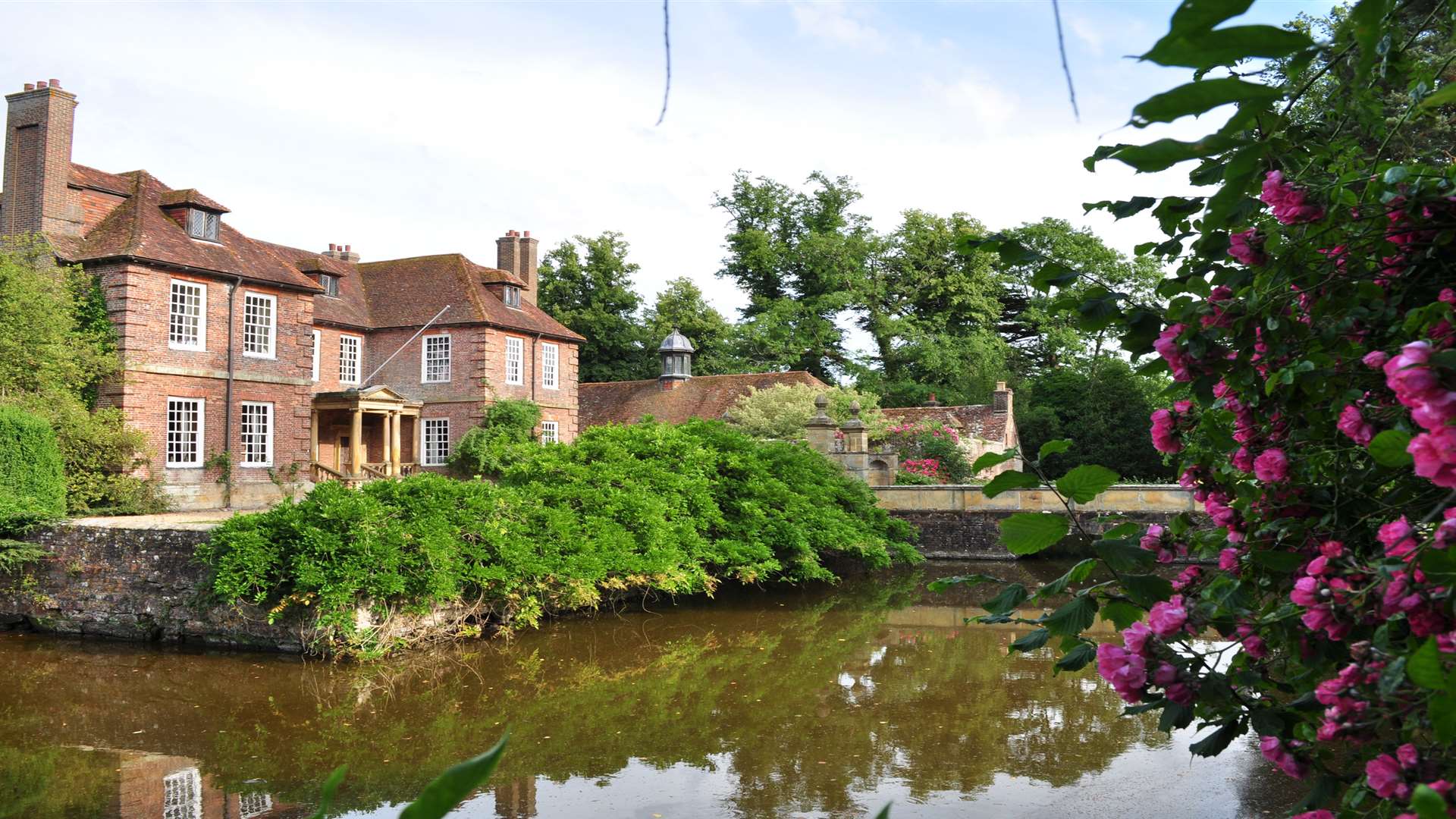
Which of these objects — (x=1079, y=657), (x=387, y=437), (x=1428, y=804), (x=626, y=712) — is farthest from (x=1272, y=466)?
(x=387, y=437)

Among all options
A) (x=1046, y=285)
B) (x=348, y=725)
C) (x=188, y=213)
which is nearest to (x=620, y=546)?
(x=348, y=725)

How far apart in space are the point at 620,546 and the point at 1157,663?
1163 centimetres

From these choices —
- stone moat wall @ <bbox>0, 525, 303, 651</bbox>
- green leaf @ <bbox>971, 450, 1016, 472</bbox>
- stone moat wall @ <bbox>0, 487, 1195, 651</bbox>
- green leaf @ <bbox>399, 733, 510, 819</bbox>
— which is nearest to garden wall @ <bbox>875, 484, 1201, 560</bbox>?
stone moat wall @ <bbox>0, 487, 1195, 651</bbox>

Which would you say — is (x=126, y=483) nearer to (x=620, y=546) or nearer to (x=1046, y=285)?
(x=620, y=546)

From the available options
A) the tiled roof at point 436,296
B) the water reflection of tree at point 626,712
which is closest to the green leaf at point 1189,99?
the water reflection of tree at point 626,712

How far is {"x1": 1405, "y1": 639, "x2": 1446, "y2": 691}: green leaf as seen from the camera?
1105 mm

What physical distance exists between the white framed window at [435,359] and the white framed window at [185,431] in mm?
9426

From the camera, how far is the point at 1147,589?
2.00 metres

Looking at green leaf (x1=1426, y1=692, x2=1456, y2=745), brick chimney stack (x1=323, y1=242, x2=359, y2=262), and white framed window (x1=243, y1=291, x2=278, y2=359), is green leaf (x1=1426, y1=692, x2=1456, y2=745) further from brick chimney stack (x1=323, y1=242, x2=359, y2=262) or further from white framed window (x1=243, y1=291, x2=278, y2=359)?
brick chimney stack (x1=323, y1=242, x2=359, y2=262)

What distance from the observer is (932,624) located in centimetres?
1410

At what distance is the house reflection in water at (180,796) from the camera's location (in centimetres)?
668

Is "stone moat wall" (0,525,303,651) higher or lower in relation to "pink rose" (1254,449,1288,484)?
lower

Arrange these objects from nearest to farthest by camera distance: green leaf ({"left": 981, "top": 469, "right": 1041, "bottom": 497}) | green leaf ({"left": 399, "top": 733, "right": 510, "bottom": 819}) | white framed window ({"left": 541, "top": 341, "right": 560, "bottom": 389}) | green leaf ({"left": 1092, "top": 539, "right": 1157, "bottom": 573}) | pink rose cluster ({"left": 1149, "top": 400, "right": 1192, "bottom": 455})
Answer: green leaf ({"left": 399, "top": 733, "right": 510, "bottom": 819}) < green leaf ({"left": 981, "top": 469, "right": 1041, "bottom": 497}) < green leaf ({"left": 1092, "top": 539, "right": 1157, "bottom": 573}) < pink rose cluster ({"left": 1149, "top": 400, "right": 1192, "bottom": 455}) < white framed window ({"left": 541, "top": 341, "right": 560, "bottom": 389})

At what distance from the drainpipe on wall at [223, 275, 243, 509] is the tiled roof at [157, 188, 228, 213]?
5.64ft
